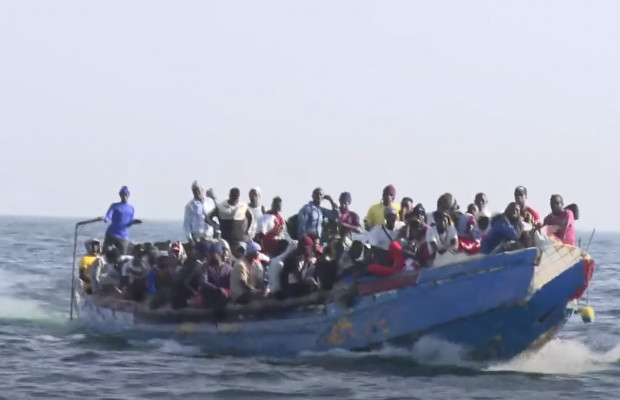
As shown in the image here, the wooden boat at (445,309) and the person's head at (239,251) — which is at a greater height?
the person's head at (239,251)

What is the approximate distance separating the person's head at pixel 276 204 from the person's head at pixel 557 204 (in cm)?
562

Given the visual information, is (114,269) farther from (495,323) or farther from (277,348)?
(495,323)

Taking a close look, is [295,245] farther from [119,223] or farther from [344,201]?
[119,223]

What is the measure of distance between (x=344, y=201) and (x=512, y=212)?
487cm

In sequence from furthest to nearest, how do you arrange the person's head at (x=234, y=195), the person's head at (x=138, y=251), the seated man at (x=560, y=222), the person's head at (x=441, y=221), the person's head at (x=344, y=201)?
the person's head at (x=138, y=251)
the person's head at (x=234, y=195)
the person's head at (x=344, y=201)
the seated man at (x=560, y=222)
the person's head at (x=441, y=221)

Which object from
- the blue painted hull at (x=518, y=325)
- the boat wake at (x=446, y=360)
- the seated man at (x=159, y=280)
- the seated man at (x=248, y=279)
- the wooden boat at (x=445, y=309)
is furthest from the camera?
the seated man at (x=159, y=280)

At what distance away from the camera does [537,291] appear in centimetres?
2089

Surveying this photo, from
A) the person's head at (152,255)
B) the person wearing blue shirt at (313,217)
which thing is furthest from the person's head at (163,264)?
the person wearing blue shirt at (313,217)

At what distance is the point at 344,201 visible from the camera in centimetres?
2567

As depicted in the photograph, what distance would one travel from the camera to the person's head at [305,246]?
22.6 meters

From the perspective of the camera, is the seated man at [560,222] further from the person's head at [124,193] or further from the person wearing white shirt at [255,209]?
the person's head at [124,193]

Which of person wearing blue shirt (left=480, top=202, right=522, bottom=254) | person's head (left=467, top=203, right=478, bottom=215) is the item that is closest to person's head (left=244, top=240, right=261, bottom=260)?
person's head (left=467, top=203, right=478, bottom=215)

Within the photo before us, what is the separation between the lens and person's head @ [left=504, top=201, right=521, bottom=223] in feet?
70.1

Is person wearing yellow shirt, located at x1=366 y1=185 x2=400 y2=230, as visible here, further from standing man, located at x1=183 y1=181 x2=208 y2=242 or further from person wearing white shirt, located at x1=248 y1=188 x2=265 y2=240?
standing man, located at x1=183 y1=181 x2=208 y2=242
